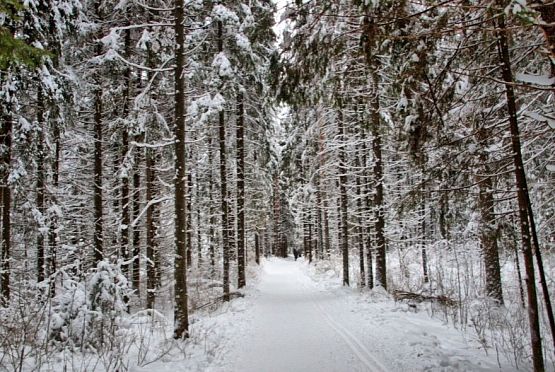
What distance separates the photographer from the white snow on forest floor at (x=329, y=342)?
656cm

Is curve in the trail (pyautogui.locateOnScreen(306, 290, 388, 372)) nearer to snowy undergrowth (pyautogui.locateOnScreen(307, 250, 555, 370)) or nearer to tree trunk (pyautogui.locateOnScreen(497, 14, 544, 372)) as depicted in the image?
snowy undergrowth (pyautogui.locateOnScreen(307, 250, 555, 370))

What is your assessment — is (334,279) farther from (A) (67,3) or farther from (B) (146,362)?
(A) (67,3)

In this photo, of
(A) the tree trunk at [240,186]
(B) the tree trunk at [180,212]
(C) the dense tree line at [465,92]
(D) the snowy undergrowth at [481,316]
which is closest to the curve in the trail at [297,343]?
(B) the tree trunk at [180,212]

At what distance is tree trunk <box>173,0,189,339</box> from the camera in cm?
876

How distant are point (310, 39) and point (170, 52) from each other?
806 centimetres

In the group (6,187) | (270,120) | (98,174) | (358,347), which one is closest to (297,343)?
(358,347)

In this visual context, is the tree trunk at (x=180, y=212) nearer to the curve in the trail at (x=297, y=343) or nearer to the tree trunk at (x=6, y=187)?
the curve in the trail at (x=297, y=343)

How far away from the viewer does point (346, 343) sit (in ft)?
26.6

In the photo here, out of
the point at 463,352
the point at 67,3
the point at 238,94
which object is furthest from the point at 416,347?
the point at 238,94

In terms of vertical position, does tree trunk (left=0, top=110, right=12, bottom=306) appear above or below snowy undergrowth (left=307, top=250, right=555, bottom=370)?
above

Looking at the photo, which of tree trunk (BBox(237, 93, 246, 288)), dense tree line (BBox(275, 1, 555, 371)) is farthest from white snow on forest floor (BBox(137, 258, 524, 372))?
tree trunk (BBox(237, 93, 246, 288))

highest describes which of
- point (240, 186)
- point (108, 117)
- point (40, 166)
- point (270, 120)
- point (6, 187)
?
point (270, 120)

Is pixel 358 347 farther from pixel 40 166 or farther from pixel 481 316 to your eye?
pixel 40 166

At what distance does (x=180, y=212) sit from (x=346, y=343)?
15.7ft
